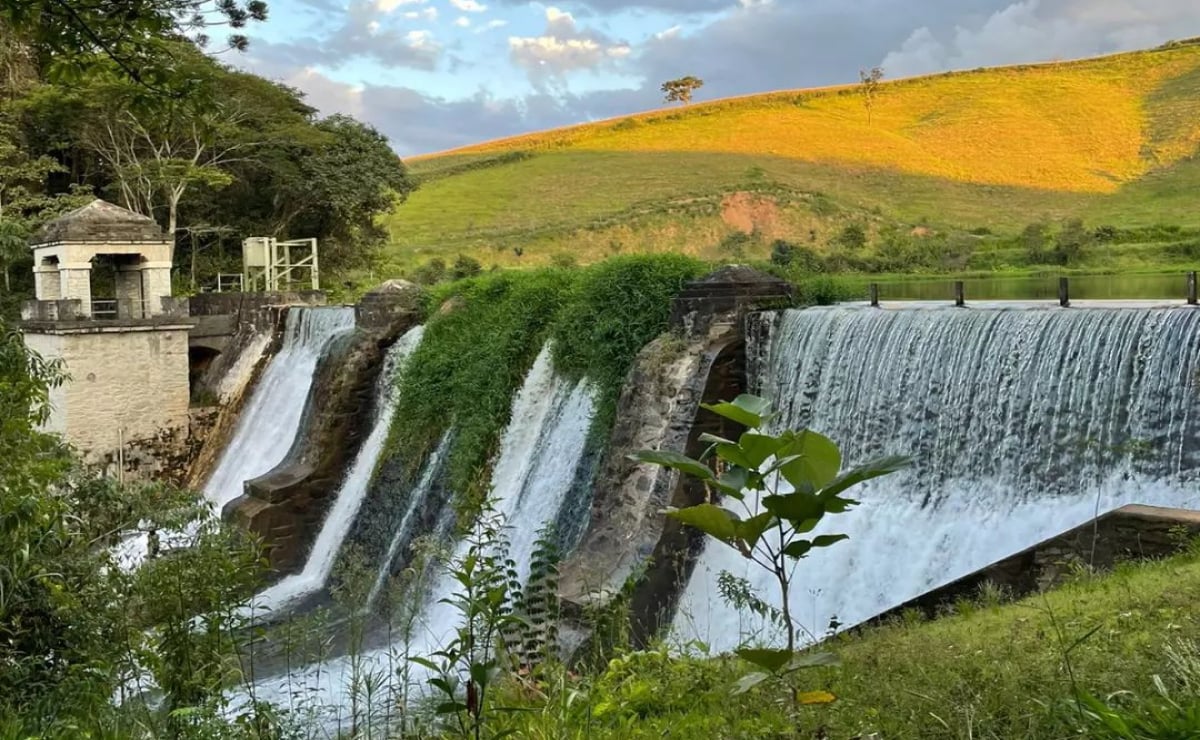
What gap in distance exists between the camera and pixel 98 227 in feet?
62.5

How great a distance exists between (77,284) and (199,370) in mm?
3017

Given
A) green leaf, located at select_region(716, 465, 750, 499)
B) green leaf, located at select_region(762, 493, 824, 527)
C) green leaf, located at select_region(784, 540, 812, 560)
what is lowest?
green leaf, located at select_region(784, 540, 812, 560)

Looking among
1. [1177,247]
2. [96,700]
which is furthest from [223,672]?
[1177,247]

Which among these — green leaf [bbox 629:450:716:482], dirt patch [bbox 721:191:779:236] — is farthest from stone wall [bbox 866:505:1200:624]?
dirt patch [bbox 721:191:779:236]

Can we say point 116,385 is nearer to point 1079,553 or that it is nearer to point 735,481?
point 1079,553

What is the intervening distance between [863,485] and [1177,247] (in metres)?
25.2

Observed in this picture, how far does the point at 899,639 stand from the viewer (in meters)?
5.12

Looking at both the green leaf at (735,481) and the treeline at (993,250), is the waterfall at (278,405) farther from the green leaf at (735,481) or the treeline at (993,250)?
the green leaf at (735,481)

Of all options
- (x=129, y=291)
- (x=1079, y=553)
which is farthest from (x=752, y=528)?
(x=129, y=291)

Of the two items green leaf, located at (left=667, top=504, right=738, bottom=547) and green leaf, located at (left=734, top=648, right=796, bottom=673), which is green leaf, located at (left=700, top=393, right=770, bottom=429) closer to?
green leaf, located at (left=667, top=504, right=738, bottom=547)

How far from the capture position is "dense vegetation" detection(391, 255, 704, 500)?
11219mm

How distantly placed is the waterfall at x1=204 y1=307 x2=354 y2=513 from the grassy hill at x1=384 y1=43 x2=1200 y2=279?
16.7m

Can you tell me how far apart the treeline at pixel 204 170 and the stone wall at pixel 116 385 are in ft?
15.3

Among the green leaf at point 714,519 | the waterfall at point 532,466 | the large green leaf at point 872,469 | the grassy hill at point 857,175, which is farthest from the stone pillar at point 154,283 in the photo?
the large green leaf at point 872,469
